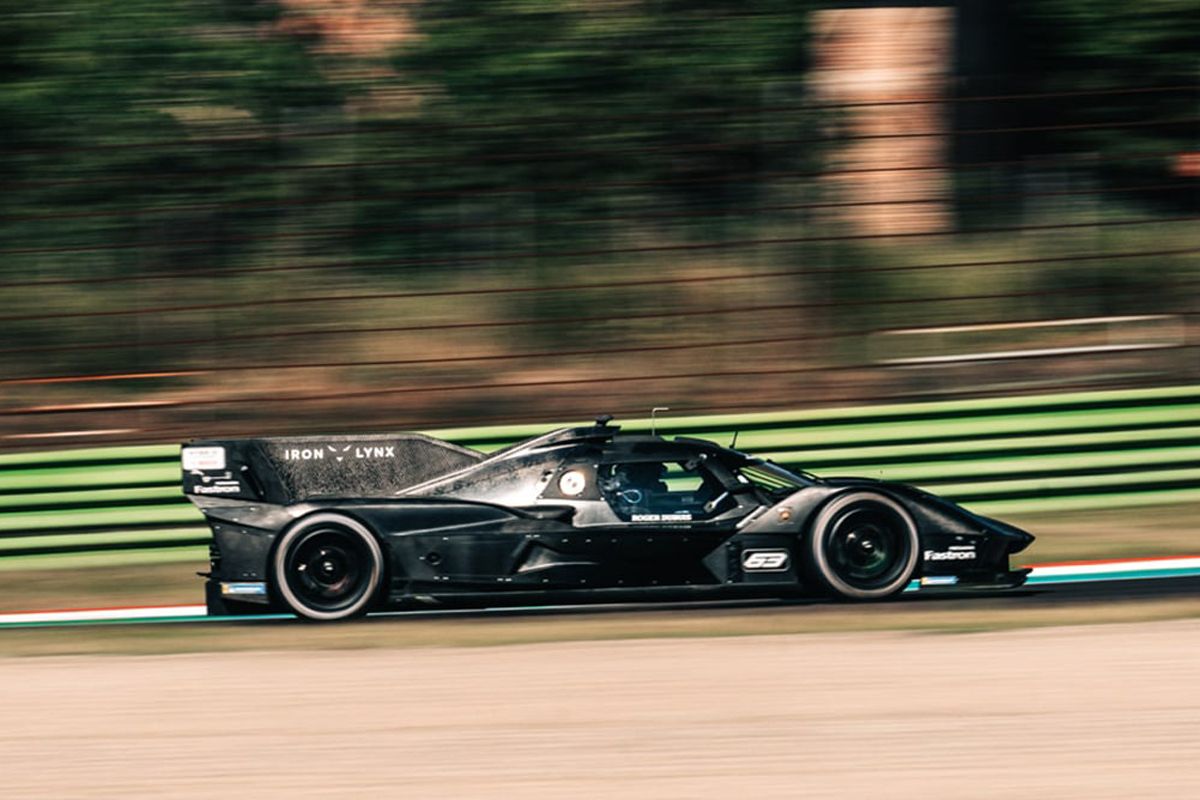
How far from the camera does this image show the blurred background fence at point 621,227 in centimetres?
1185

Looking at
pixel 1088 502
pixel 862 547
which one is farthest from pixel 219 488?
pixel 1088 502

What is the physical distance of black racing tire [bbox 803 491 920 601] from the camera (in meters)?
7.95

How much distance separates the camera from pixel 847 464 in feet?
36.8

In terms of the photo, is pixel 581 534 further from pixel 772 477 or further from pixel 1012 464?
pixel 1012 464

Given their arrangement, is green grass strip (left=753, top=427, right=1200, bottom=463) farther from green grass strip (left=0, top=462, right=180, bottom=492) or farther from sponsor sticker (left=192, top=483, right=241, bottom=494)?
sponsor sticker (left=192, top=483, right=241, bottom=494)

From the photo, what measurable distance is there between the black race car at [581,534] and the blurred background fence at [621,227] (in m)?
2.93

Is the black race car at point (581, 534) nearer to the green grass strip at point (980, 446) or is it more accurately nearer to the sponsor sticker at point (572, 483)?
the sponsor sticker at point (572, 483)

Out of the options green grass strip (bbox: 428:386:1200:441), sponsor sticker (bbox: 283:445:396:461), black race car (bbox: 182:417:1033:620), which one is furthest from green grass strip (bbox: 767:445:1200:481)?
sponsor sticker (bbox: 283:445:396:461)

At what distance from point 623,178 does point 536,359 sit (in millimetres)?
1923

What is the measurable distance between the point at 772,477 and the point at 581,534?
1.06m

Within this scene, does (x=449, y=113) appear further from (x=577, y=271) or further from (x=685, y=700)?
(x=685, y=700)

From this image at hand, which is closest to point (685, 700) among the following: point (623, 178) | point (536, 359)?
point (536, 359)

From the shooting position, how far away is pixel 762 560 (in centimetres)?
795

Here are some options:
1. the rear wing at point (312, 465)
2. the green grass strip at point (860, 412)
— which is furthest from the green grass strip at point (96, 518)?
the rear wing at point (312, 465)
